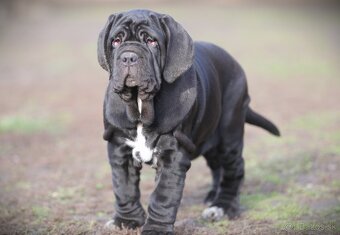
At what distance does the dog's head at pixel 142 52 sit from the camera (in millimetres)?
4797

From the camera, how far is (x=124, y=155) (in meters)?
5.43

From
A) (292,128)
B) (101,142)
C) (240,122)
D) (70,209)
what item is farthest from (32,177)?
(292,128)

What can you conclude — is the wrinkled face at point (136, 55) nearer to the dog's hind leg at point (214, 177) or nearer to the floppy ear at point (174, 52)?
the floppy ear at point (174, 52)

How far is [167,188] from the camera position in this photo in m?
5.25

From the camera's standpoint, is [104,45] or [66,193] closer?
[104,45]

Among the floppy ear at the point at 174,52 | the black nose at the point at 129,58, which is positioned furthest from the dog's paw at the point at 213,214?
the black nose at the point at 129,58

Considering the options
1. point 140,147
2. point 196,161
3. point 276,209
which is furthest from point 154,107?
point 196,161

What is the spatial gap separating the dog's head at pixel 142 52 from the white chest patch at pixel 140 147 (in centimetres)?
35

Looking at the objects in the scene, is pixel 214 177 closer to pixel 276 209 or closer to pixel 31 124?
pixel 276 209

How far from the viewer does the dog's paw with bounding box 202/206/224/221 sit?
246 inches

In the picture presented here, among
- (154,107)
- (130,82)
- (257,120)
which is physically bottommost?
→ (257,120)

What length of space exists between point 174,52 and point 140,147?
843mm

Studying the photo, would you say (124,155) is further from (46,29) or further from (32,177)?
(46,29)

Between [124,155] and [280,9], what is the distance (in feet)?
84.7
